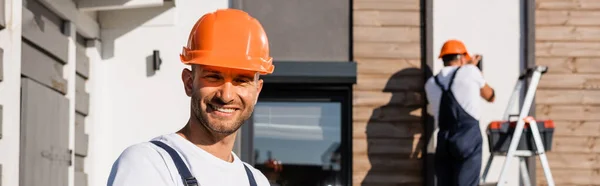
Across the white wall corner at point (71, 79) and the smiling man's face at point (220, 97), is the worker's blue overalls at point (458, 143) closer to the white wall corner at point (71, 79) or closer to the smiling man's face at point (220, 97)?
the white wall corner at point (71, 79)

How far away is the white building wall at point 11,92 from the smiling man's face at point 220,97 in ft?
8.90

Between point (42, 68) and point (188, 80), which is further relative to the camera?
point (42, 68)

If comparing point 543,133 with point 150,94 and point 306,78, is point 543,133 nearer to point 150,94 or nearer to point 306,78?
point 306,78

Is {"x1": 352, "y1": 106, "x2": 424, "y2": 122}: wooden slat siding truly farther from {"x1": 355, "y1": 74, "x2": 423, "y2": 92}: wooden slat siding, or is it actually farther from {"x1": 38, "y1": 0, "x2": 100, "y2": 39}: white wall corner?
{"x1": 38, "y1": 0, "x2": 100, "y2": 39}: white wall corner

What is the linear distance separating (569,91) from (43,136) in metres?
4.10

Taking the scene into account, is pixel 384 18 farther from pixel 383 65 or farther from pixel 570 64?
pixel 570 64

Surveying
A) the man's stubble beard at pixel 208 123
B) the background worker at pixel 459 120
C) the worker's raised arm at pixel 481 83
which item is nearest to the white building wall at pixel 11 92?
the man's stubble beard at pixel 208 123

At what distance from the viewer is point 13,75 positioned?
553 centimetres

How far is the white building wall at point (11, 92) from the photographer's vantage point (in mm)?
5395

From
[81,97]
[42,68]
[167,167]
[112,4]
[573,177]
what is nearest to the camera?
[167,167]

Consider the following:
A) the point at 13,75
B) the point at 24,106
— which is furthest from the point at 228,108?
the point at 24,106

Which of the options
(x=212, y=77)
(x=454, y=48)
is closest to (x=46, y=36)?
(x=454, y=48)

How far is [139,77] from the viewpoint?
26.6 feet

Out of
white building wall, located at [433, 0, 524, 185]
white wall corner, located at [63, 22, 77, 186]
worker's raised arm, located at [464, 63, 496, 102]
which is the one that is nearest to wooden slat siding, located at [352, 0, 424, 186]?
white building wall, located at [433, 0, 524, 185]
